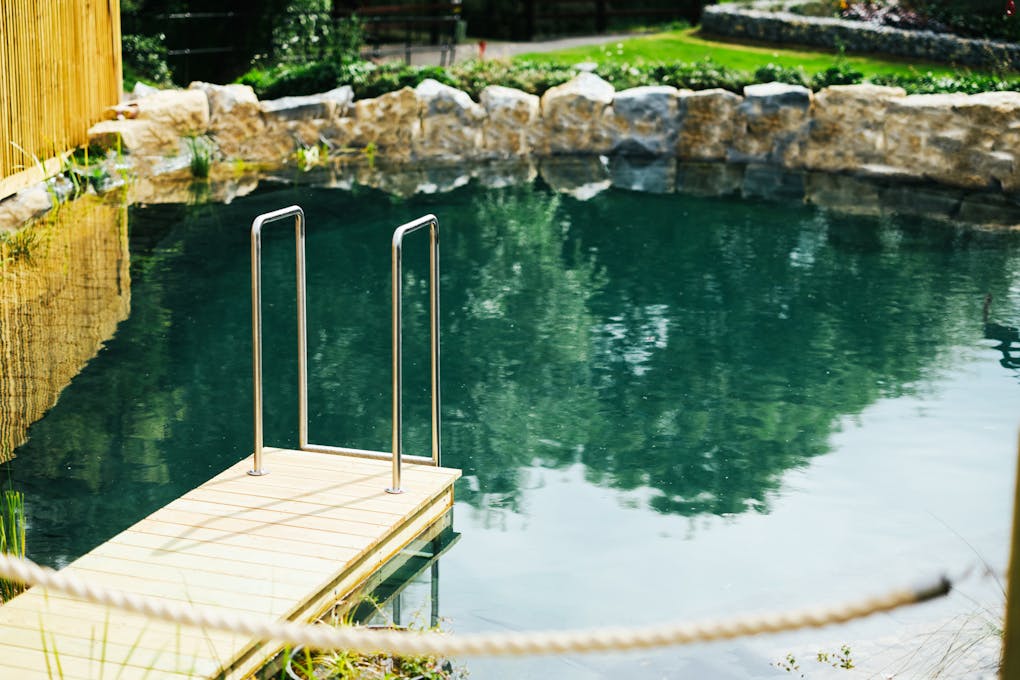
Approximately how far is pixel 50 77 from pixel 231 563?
7583 millimetres

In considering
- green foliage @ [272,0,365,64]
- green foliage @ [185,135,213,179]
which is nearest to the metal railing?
green foliage @ [185,135,213,179]

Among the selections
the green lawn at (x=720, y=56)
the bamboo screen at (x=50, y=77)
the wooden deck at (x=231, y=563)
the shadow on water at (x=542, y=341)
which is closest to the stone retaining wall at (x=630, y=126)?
the bamboo screen at (x=50, y=77)

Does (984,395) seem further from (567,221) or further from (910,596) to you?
(910,596)

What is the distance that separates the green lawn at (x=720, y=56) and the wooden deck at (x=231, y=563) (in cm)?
1235

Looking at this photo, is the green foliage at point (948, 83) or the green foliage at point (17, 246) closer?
the green foliage at point (17, 246)

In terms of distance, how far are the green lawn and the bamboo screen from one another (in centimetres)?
682

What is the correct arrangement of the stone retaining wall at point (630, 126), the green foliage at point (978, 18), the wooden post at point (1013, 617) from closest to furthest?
the wooden post at point (1013, 617) → the stone retaining wall at point (630, 126) → the green foliage at point (978, 18)

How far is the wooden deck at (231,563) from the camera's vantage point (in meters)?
4.16

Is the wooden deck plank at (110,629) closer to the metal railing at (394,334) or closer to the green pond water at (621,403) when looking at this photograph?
the green pond water at (621,403)

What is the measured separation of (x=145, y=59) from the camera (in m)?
16.1

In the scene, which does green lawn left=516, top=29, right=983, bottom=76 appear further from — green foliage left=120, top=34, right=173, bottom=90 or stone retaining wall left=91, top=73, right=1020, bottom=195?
green foliage left=120, top=34, right=173, bottom=90

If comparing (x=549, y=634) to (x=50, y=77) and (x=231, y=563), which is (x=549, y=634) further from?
(x=50, y=77)

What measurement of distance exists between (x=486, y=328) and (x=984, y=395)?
3363 millimetres

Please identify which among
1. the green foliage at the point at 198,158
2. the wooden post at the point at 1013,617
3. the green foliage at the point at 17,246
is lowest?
the green foliage at the point at 17,246
